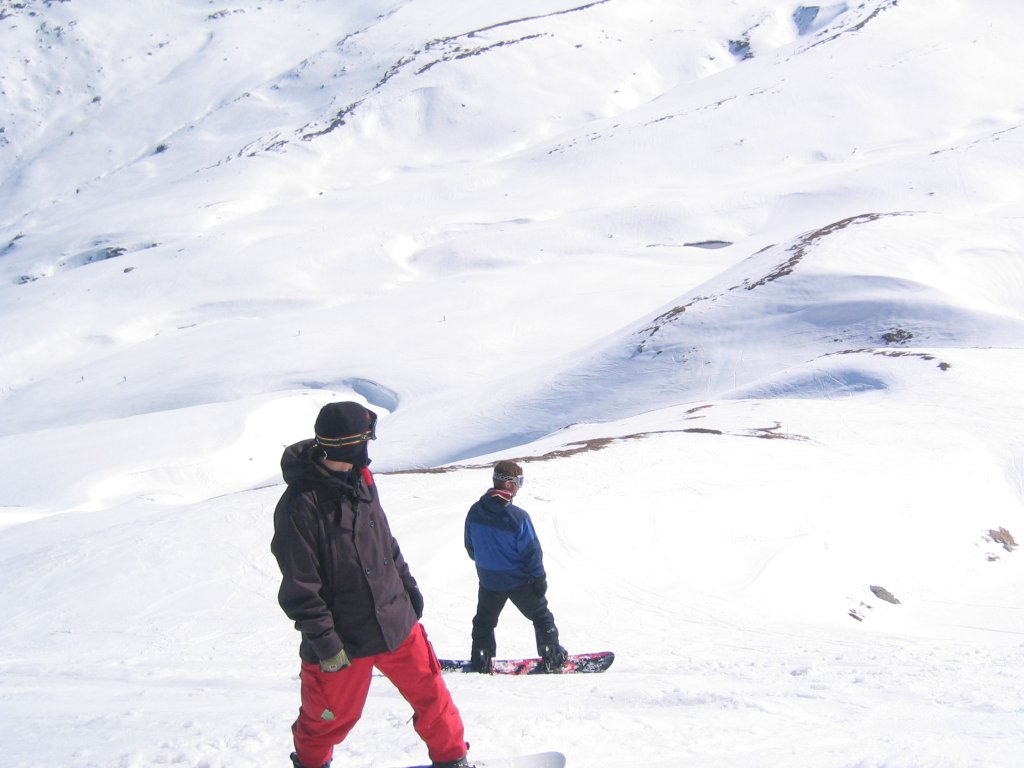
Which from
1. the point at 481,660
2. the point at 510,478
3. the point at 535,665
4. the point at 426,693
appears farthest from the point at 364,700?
the point at 535,665

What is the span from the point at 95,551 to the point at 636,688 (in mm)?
7768

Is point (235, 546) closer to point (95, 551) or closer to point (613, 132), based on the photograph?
point (95, 551)

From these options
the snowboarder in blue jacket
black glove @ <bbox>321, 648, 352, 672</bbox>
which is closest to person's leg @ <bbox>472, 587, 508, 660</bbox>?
the snowboarder in blue jacket

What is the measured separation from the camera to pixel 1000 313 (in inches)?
1141

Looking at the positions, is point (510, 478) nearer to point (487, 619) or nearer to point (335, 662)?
point (487, 619)

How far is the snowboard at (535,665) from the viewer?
21.5 ft

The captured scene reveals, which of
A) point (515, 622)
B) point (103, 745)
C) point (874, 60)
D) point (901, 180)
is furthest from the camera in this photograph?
point (874, 60)

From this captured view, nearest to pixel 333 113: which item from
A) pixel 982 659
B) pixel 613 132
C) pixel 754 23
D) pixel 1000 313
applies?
pixel 613 132

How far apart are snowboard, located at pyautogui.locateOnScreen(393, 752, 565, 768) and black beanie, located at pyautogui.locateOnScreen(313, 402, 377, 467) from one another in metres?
1.73

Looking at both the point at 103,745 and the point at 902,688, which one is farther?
the point at 902,688

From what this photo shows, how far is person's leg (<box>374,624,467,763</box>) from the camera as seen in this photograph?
394 centimetres

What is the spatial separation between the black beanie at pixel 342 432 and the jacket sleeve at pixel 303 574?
24 centimetres

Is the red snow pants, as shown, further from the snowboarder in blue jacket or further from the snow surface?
the snowboarder in blue jacket

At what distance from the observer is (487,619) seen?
21.2ft
